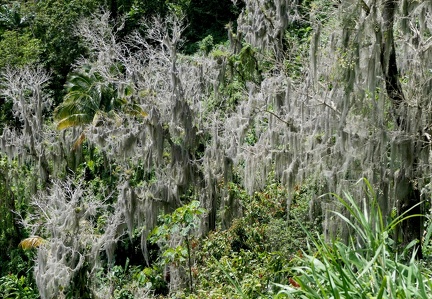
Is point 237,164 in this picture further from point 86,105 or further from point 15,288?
point 15,288

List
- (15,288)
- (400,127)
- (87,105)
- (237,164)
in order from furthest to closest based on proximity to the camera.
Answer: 1. (87,105)
2. (15,288)
3. (237,164)
4. (400,127)

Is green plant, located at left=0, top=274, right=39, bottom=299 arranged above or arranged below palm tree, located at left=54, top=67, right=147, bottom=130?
below

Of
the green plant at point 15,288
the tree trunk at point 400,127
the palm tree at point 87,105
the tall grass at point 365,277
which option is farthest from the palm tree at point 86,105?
the tall grass at point 365,277

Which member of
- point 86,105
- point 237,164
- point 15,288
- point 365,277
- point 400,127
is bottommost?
point 15,288

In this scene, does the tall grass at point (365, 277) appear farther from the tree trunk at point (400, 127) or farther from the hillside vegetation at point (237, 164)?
the tree trunk at point (400, 127)

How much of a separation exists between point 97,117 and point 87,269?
16.1 feet

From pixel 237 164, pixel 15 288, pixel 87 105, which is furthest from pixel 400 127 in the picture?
pixel 15 288

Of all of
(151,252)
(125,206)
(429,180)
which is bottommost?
(151,252)

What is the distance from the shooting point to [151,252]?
677 inches

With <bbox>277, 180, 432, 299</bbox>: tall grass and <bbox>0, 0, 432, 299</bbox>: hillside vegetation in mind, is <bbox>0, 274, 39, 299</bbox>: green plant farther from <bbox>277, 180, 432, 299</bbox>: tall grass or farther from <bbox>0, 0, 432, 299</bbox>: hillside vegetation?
<bbox>277, 180, 432, 299</bbox>: tall grass

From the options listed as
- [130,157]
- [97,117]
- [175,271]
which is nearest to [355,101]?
[175,271]

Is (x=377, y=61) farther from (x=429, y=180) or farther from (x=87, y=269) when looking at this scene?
(x=87, y=269)

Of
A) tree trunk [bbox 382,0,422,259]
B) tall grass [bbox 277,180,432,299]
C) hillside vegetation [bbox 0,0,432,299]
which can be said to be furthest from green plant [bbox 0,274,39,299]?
tall grass [bbox 277,180,432,299]

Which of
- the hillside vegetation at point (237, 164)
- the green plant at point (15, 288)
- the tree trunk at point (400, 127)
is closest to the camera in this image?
the hillside vegetation at point (237, 164)
